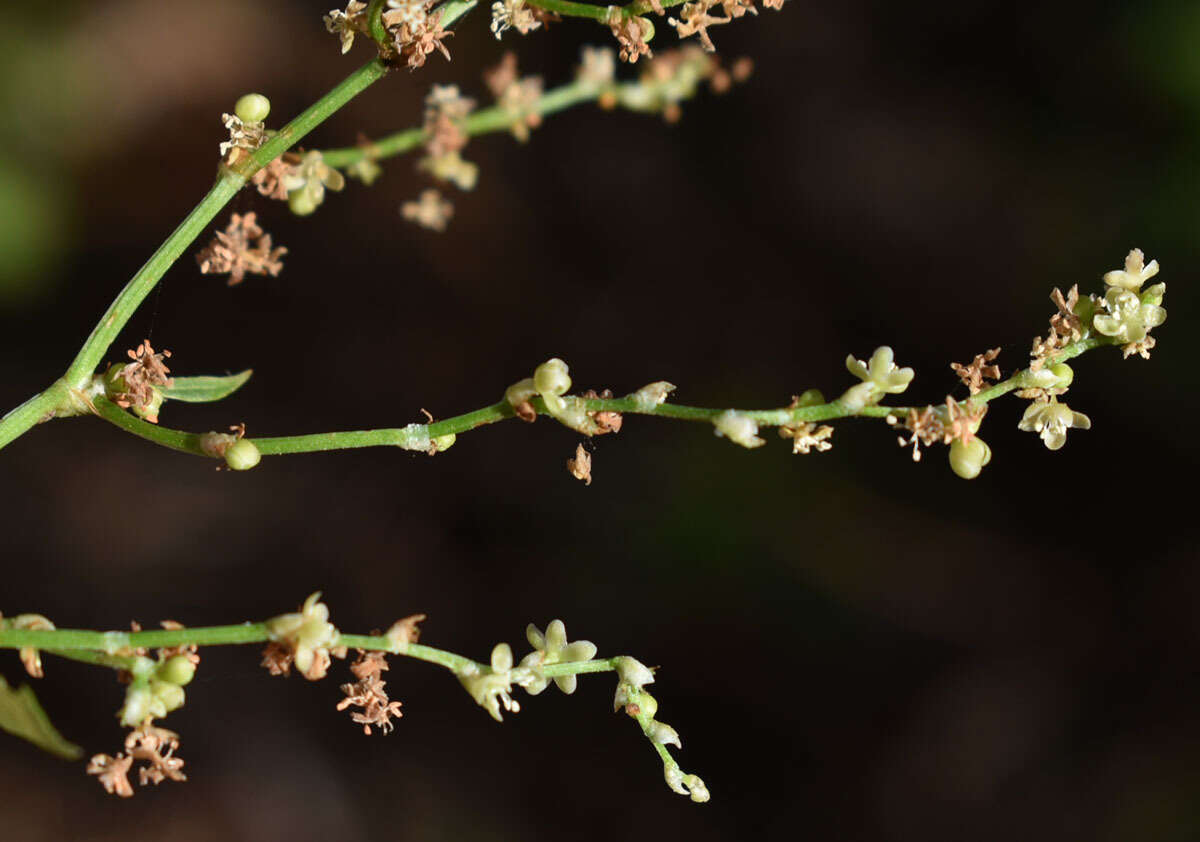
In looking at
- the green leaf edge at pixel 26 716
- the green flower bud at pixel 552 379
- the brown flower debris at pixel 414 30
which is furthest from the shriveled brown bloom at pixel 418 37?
the green leaf edge at pixel 26 716

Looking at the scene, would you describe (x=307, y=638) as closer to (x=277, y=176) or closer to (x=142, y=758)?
(x=142, y=758)

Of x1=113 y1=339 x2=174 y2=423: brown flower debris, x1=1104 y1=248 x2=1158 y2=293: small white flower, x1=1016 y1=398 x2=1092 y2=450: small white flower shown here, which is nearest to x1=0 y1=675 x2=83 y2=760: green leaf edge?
x1=113 y1=339 x2=174 y2=423: brown flower debris

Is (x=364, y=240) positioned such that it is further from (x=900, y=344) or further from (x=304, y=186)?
(x=304, y=186)

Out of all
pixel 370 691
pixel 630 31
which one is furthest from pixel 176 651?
pixel 630 31

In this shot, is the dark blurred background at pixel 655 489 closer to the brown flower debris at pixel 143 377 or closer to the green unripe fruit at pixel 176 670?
the brown flower debris at pixel 143 377

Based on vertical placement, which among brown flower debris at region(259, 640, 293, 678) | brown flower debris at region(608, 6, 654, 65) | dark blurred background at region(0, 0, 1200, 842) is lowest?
brown flower debris at region(259, 640, 293, 678)

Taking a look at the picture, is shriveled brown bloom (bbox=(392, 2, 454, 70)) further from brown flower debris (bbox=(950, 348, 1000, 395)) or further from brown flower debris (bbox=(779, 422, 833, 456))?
brown flower debris (bbox=(950, 348, 1000, 395))
